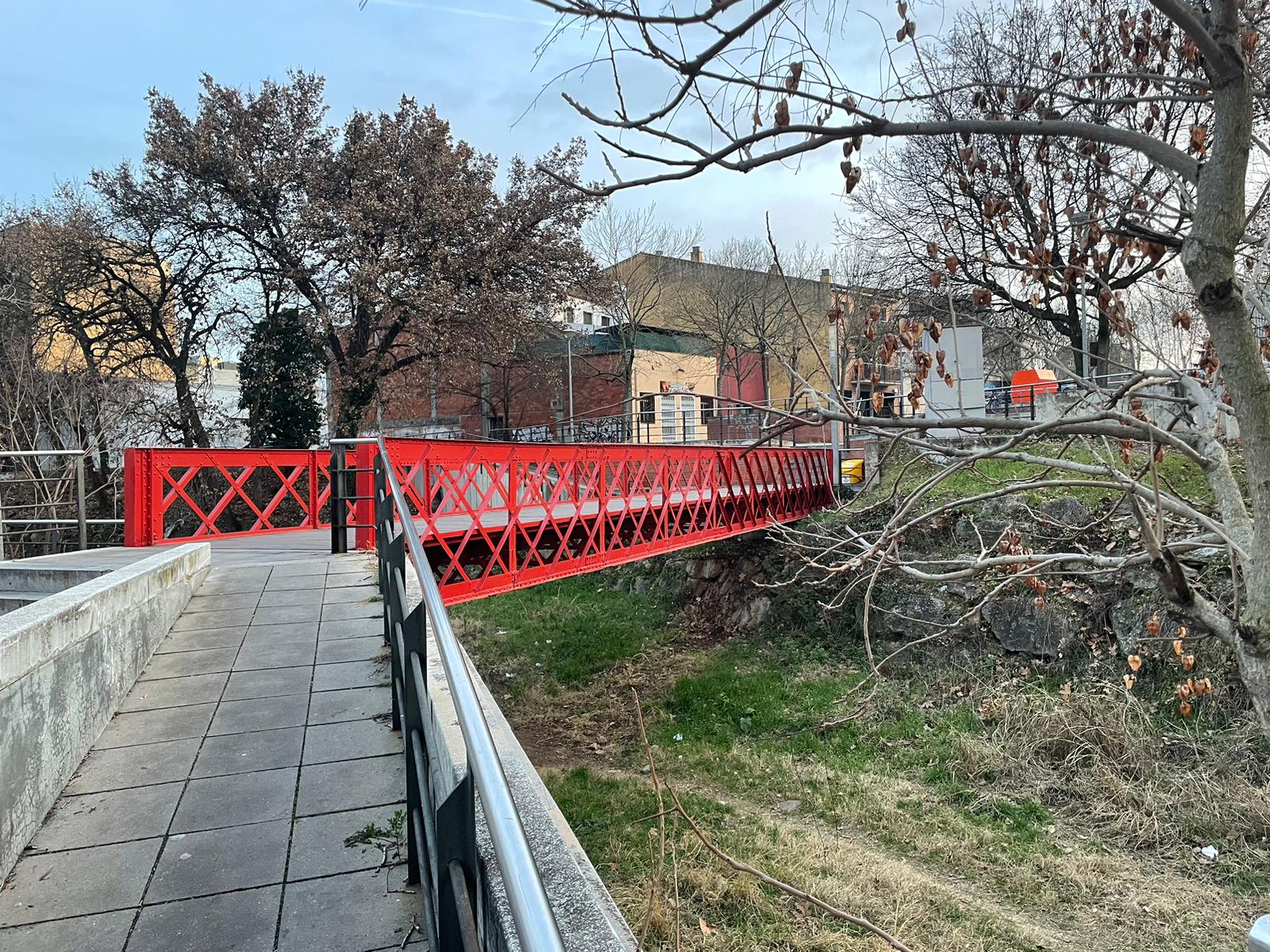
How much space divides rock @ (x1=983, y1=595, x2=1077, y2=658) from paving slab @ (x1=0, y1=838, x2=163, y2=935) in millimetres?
10992

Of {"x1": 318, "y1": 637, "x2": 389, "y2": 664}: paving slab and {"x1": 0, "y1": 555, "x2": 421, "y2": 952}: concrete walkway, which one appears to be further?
{"x1": 318, "y1": 637, "x2": 389, "y2": 664}: paving slab

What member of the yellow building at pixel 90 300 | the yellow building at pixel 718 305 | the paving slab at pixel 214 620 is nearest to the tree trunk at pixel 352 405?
A: the yellow building at pixel 90 300

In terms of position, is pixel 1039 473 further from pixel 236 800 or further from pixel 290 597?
pixel 236 800

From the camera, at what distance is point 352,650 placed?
4879 millimetres

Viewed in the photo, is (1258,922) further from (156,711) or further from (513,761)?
(156,711)

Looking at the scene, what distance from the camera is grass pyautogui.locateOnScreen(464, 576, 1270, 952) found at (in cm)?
651

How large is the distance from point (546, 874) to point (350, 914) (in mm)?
737

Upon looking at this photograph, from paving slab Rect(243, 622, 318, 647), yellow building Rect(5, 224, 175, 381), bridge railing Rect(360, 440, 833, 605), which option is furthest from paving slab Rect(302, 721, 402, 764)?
yellow building Rect(5, 224, 175, 381)

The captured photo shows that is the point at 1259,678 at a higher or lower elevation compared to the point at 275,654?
higher

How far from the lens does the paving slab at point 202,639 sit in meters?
4.98

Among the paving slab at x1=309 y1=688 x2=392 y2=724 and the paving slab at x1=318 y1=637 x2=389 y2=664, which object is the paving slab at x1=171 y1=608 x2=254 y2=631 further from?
the paving slab at x1=309 y1=688 x2=392 y2=724

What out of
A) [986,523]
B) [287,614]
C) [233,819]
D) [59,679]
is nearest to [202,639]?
[287,614]

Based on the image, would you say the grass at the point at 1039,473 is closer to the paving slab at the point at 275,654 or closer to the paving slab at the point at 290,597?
the paving slab at the point at 290,597

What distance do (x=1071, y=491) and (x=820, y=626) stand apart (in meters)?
4.96
